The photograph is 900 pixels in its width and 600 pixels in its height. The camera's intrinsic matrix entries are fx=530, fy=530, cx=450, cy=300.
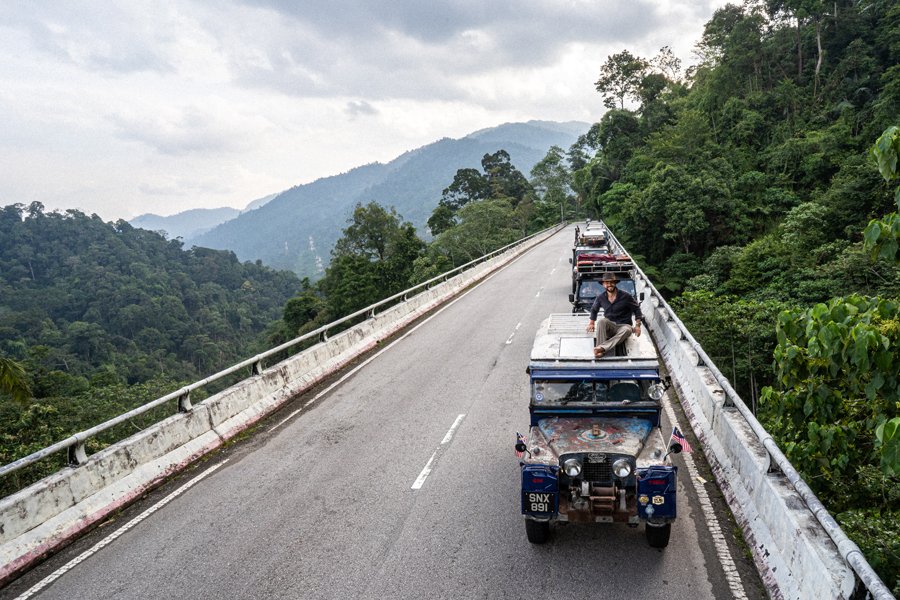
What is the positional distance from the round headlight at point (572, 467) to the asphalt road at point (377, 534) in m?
0.98

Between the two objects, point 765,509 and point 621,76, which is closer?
point 765,509

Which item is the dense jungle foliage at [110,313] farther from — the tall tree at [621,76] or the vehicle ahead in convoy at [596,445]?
the tall tree at [621,76]

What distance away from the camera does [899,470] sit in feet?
10.5

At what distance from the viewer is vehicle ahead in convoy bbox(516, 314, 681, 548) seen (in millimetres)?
5797

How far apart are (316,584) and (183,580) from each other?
1.56m

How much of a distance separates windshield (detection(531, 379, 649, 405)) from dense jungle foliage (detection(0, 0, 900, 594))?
1.39 metres

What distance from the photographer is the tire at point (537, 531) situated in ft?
20.0

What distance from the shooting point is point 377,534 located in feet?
21.8

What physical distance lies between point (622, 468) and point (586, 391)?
3.73ft

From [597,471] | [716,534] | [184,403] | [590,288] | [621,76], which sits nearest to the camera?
[597,471]

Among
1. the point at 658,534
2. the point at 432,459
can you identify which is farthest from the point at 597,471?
the point at 432,459

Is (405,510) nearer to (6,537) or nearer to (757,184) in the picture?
(6,537)

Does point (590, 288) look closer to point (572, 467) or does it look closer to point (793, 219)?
point (572, 467)

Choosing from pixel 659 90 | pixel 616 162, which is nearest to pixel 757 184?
pixel 616 162
